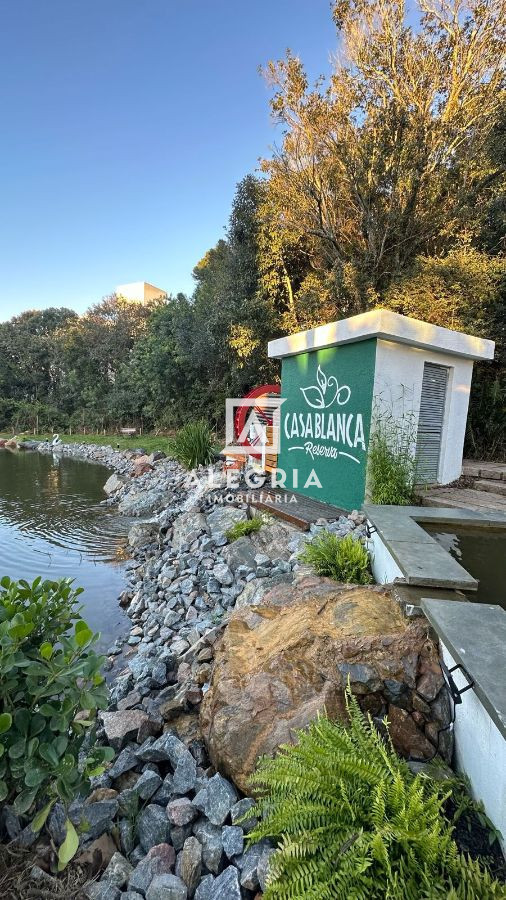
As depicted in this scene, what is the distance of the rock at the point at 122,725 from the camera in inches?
82.0

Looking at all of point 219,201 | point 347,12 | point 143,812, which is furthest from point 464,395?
point 219,201

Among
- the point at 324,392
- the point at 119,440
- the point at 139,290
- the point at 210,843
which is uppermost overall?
the point at 139,290

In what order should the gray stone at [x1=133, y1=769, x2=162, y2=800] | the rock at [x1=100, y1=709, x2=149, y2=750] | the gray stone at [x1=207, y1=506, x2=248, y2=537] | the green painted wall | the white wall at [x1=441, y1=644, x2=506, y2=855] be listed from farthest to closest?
1. the gray stone at [x1=207, y1=506, x2=248, y2=537]
2. the green painted wall
3. the rock at [x1=100, y1=709, x2=149, y2=750]
4. the gray stone at [x1=133, y1=769, x2=162, y2=800]
5. the white wall at [x1=441, y1=644, x2=506, y2=855]

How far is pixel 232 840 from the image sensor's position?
1.35m

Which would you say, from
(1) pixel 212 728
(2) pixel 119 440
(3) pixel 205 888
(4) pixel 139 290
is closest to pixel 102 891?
(3) pixel 205 888

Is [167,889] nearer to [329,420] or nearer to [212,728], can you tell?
[212,728]

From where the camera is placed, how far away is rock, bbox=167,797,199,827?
1.49m

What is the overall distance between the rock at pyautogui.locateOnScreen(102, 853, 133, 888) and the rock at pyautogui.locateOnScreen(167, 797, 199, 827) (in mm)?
178

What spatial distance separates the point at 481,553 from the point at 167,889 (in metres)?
2.40

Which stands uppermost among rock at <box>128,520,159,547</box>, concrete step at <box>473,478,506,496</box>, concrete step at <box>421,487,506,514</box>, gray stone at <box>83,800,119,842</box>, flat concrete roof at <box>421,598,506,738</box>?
concrete step at <box>473,478,506,496</box>

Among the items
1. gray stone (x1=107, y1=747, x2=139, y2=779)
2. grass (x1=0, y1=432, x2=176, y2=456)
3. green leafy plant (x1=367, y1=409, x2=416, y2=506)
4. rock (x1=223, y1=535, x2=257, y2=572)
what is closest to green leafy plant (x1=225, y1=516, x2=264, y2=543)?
rock (x1=223, y1=535, x2=257, y2=572)

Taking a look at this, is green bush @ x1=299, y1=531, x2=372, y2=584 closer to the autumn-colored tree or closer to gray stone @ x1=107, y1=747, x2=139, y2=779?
gray stone @ x1=107, y1=747, x2=139, y2=779

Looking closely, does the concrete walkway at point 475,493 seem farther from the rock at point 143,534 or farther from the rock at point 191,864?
the rock at point 143,534

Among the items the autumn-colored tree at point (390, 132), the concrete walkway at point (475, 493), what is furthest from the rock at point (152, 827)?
the autumn-colored tree at point (390, 132)
